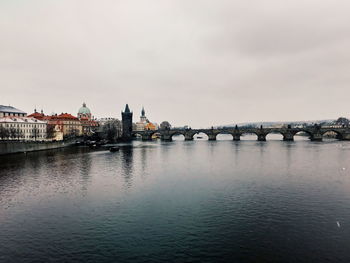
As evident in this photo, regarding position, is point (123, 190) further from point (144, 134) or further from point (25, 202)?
point (144, 134)

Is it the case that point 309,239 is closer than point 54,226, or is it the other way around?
point 309,239

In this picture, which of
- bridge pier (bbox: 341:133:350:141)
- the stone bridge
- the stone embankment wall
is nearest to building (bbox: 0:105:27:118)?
the stone embankment wall

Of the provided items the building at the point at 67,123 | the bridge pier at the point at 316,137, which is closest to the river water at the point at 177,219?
the bridge pier at the point at 316,137

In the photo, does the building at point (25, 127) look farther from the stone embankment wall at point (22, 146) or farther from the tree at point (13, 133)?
the stone embankment wall at point (22, 146)

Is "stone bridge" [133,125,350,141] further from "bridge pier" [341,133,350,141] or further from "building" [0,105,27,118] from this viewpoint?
"building" [0,105,27,118]

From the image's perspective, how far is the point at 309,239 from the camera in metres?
17.1

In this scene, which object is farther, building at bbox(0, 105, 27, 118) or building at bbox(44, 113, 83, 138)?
building at bbox(44, 113, 83, 138)

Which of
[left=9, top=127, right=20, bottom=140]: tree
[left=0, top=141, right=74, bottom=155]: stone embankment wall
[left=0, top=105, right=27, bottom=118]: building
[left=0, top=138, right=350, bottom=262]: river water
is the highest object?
[left=0, top=105, right=27, bottom=118]: building

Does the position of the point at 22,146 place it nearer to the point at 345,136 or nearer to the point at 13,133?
the point at 13,133

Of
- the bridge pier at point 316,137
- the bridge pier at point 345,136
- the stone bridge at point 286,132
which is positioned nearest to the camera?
the stone bridge at point 286,132

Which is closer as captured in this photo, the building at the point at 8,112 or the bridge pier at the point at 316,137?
the bridge pier at the point at 316,137

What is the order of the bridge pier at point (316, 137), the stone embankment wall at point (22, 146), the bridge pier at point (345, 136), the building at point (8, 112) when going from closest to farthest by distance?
the stone embankment wall at point (22, 146)
the bridge pier at point (345, 136)
the bridge pier at point (316, 137)
the building at point (8, 112)

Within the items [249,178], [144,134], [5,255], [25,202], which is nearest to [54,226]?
[5,255]

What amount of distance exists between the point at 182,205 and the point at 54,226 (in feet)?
37.2
